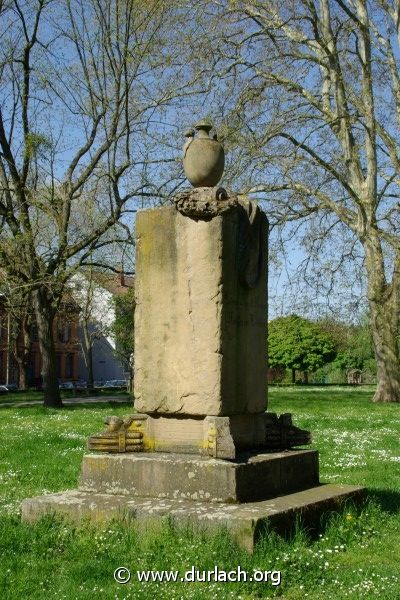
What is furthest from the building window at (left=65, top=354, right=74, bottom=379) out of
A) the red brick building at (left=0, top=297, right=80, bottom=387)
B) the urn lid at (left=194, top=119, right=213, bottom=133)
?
the urn lid at (left=194, top=119, right=213, bottom=133)

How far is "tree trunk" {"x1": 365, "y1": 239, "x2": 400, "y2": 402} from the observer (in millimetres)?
25891

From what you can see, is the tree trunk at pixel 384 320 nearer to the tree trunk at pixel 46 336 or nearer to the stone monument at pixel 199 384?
the tree trunk at pixel 46 336

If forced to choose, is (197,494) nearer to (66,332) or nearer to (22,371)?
(22,371)

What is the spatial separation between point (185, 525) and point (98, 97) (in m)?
19.8

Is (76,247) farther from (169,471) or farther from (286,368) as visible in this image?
(286,368)

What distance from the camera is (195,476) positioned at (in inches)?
255

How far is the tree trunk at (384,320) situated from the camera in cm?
2589

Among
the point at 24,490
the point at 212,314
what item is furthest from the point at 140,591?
the point at 24,490

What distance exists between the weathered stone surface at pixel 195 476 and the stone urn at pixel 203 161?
2625mm

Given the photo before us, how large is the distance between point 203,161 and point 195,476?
2962 mm

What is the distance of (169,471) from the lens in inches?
260

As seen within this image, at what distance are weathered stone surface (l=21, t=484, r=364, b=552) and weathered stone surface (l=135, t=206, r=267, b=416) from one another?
35.1 inches

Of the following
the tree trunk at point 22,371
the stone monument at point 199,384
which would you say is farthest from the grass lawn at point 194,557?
the tree trunk at point 22,371

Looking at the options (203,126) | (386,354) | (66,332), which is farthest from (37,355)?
(203,126)
